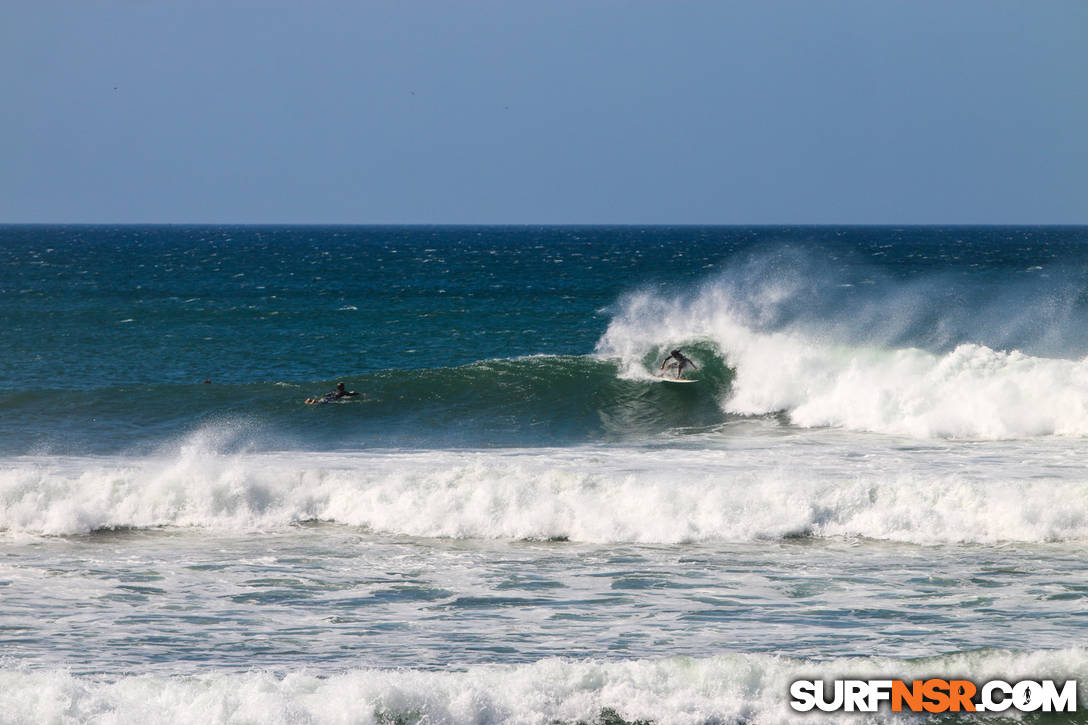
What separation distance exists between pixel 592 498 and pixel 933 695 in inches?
281

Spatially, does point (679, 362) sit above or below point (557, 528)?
above

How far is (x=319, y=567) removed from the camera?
14.0m

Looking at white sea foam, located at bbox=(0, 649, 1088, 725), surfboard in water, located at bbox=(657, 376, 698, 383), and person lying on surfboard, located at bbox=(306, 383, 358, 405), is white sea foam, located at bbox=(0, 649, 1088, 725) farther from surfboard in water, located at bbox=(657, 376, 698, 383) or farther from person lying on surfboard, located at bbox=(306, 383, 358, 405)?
surfboard in water, located at bbox=(657, 376, 698, 383)

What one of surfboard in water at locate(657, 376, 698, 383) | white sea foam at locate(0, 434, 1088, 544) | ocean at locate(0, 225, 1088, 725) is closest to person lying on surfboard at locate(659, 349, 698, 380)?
surfboard in water at locate(657, 376, 698, 383)

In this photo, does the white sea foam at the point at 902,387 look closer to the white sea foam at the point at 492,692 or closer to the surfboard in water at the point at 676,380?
the surfboard in water at the point at 676,380

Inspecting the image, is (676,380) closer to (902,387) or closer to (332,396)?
(902,387)

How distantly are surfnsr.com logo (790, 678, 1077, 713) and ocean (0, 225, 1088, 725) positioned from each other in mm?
127

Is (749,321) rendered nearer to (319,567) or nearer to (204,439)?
(204,439)

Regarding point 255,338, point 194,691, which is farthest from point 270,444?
point 255,338

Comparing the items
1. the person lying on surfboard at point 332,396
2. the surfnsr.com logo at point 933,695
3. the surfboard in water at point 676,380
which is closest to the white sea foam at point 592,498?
the surfnsr.com logo at point 933,695

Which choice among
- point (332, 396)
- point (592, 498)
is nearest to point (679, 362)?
point (332, 396)

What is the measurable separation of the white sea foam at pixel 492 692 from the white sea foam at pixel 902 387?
11.7 metres

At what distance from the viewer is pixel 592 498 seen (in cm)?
1631

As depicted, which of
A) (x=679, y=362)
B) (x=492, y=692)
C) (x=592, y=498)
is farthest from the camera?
(x=679, y=362)
